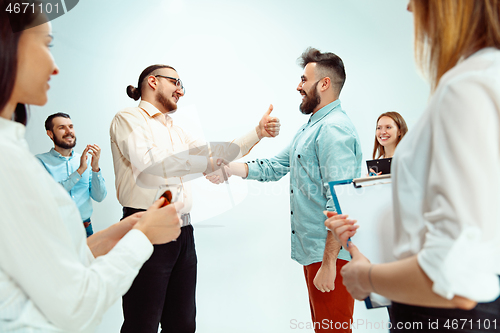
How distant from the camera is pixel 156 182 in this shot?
1582mm

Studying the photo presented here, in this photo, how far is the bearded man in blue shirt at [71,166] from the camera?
2441mm

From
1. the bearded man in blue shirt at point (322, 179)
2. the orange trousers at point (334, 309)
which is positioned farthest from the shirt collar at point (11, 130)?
the orange trousers at point (334, 309)

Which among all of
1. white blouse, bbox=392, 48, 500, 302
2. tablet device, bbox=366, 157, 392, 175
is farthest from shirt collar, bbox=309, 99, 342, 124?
white blouse, bbox=392, 48, 500, 302

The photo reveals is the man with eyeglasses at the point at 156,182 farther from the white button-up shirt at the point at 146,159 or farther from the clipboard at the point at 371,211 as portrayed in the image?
the clipboard at the point at 371,211

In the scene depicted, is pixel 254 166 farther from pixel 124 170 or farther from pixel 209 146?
pixel 124 170

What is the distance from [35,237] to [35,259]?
0.11ft

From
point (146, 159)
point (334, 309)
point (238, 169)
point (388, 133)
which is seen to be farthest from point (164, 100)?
point (388, 133)

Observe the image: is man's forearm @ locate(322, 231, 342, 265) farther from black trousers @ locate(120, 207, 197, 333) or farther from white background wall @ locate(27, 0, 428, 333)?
white background wall @ locate(27, 0, 428, 333)

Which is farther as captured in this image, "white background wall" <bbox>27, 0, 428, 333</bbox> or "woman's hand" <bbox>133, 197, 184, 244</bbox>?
"white background wall" <bbox>27, 0, 428, 333</bbox>

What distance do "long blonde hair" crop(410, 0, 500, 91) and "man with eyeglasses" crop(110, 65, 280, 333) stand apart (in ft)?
4.04

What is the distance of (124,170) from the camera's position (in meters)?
1.60

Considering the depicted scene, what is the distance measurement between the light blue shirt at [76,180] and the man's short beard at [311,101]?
5.32ft

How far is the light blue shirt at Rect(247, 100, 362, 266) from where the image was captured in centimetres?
→ 153

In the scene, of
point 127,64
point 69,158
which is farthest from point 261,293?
point 127,64
